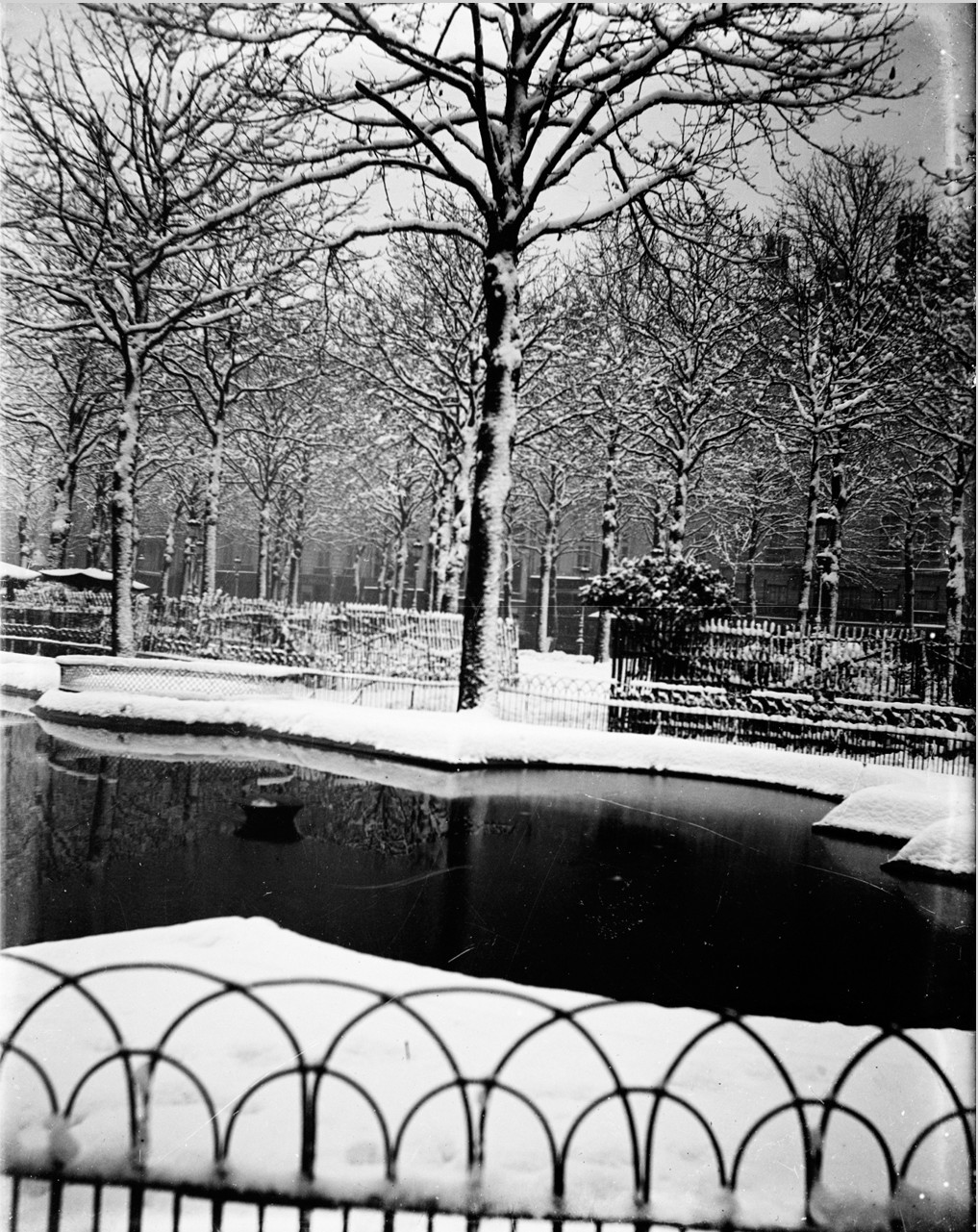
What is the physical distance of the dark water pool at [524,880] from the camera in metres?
1.87

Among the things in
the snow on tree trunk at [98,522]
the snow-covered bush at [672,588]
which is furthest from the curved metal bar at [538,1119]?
→ the snow on tree trunk at [98,522]

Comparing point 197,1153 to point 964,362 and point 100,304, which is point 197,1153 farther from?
point 964,362

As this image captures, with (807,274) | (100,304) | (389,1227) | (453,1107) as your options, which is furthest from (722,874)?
(100,304)

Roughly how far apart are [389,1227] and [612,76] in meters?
3.22

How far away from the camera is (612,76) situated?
217 cm

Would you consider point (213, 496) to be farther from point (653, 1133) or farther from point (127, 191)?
point (653, 1133)

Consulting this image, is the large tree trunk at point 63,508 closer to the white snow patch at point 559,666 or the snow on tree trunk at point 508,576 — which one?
the snow on tree trunk at point 508,576

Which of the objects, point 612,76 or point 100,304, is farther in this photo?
point 100,304

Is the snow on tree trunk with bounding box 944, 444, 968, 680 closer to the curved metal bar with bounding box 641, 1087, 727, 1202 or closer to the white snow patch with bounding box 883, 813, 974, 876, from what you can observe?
the white snow patch with bounding box 883, 813, 974, 876

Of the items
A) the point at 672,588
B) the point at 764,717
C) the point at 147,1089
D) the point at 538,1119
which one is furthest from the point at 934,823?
the point at 147,1089

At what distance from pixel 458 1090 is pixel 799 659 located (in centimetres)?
165

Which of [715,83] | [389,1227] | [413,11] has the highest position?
[413,11]

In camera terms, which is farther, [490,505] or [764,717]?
[490,505]

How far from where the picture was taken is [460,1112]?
1.63 metres
